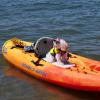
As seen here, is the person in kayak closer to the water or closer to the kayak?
the kayak

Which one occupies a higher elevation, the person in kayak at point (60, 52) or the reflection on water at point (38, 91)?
the person in kayak at point (60, 52)

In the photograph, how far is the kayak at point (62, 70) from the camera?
32.2ft

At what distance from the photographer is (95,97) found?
10.1 metres

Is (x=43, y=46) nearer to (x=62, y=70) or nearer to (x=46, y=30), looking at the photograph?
(x=62, y=70)

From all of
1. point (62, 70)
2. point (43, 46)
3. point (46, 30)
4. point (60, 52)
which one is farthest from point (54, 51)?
point (46, 30)

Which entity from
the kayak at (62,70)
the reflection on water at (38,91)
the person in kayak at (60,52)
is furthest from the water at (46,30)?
the person in kayak at (60,52)

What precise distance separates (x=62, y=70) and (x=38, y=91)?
954 mm

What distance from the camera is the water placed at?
1057cm

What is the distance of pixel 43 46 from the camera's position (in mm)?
11969

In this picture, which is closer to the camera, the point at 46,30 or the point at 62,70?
the point at 62,70

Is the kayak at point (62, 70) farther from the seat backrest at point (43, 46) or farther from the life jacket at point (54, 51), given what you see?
the life jacket at point (54, 51)

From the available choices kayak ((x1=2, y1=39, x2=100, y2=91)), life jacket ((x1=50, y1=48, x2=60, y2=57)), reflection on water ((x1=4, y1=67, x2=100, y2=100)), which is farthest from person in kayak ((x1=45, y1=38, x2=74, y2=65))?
reflection on water ((x1=4, y1=67, x2=100, y2=100))

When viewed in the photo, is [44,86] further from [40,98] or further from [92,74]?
[92,74]

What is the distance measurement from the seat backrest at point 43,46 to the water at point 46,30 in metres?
0.90
